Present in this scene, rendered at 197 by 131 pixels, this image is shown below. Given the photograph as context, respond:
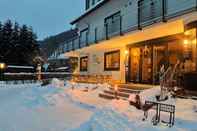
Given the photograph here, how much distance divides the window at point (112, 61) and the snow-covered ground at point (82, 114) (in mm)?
2916

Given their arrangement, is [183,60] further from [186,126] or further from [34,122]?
[34,122]

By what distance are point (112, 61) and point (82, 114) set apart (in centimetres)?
832

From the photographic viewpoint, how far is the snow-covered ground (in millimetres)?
8422

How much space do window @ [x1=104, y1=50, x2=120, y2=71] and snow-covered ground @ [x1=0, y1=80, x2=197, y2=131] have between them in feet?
9.57

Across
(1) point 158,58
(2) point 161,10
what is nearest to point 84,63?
(1) point 158,58

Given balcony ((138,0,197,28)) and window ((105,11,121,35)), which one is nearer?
balcony ((138,0,197,28))

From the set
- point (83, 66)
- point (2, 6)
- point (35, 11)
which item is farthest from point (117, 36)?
point (35, 11)

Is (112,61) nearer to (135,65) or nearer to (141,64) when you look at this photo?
(135,65)

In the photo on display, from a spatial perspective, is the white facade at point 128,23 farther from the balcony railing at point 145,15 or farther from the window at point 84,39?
the window at point 84,39

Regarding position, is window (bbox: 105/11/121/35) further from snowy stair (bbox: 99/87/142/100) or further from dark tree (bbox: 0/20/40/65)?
dark tree (bbox: 0/20/40/65)

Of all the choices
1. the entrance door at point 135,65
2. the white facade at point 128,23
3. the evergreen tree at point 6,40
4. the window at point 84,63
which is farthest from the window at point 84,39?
the evergreen tree at point 6,40

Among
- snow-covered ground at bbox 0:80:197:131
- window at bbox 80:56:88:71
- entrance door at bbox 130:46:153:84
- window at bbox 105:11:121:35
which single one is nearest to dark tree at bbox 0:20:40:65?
window at bbox 80:56:88:71

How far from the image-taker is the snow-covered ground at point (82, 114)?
8.42m

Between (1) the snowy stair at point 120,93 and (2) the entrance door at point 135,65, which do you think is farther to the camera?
(2) the entrance door at point 135,65
